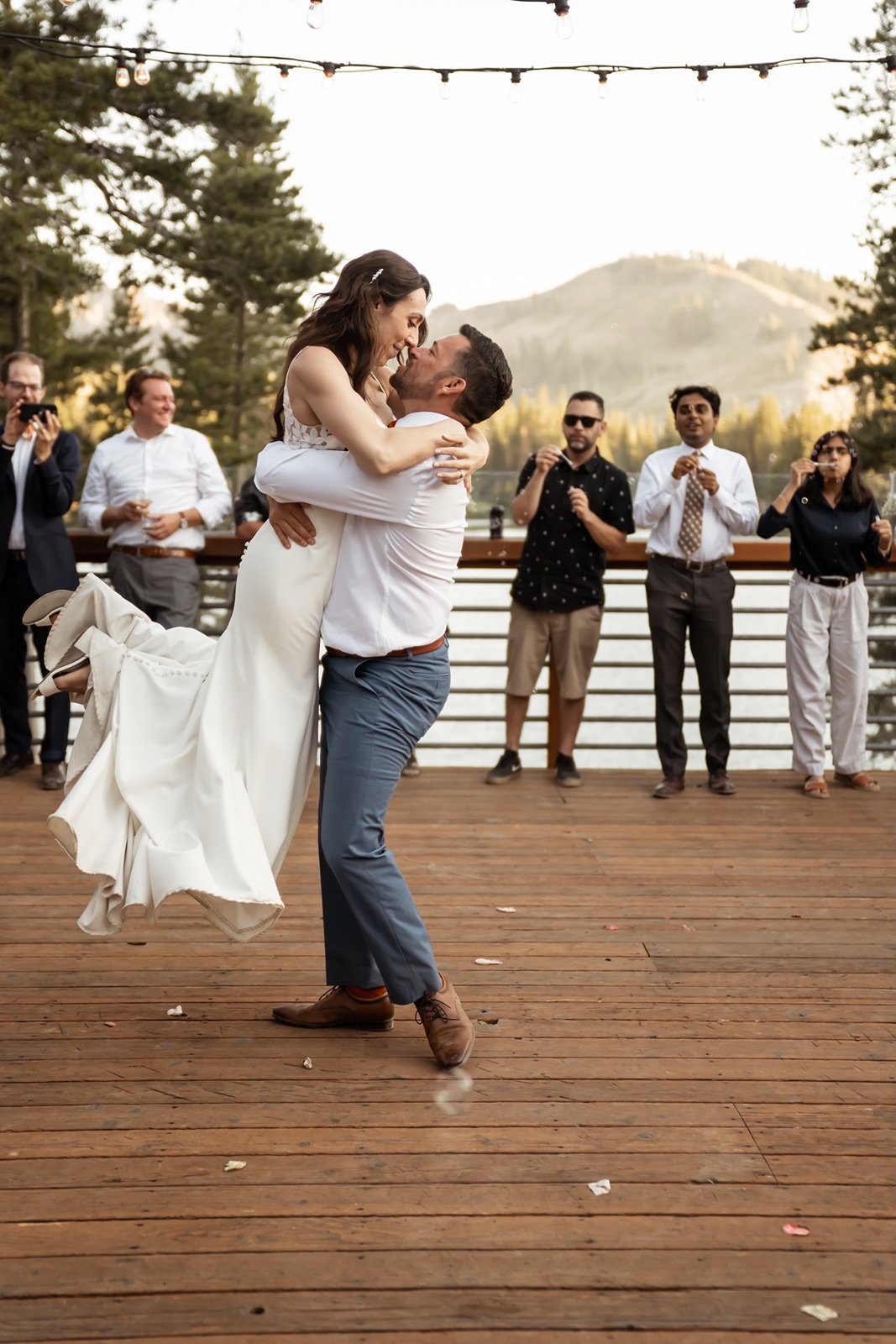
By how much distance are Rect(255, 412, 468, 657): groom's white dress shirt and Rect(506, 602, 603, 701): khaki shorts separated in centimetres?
294

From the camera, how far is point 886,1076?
9.61 feet

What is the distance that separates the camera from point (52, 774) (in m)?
5.61

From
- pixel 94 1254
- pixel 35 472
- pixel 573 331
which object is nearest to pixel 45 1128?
pixel 94 1254

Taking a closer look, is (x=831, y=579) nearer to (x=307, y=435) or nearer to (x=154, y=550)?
(x=154, y=550)

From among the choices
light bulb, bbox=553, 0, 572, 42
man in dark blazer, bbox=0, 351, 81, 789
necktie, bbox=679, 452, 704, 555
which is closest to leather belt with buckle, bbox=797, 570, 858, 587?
necktie, bbox=679, 452, 704, 555

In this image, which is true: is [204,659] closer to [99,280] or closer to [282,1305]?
[282,1305]

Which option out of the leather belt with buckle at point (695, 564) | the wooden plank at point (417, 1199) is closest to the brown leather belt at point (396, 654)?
the wooden plank at point (417, 1199)

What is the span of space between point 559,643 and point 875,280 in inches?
605

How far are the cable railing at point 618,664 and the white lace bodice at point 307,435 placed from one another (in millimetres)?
1702

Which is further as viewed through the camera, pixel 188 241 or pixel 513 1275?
pixel 188 241

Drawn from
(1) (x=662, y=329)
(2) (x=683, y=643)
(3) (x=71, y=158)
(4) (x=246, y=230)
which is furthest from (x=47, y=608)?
(1) (x=662, y=329)

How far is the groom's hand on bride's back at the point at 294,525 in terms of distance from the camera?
2787 millimetres

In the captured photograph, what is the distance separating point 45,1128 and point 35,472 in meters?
3.42

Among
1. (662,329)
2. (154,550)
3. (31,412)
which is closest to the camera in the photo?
(31,412)
